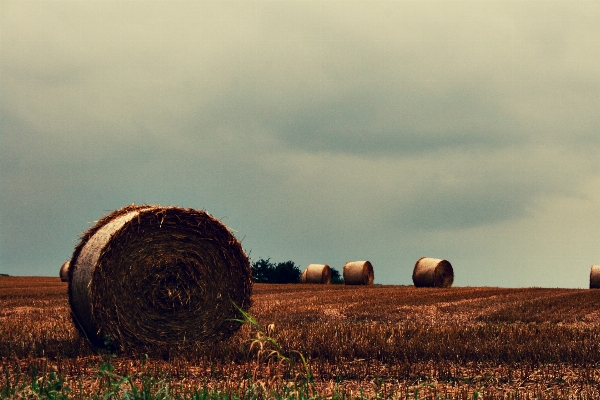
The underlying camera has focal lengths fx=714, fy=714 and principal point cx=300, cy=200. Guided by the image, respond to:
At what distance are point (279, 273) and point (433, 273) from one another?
13.9 metres

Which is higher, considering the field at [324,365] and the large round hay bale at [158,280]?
the large round hay bale at [158,280]

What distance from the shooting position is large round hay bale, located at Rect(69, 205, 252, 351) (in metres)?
9.12

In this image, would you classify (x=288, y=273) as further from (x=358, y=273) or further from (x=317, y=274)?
(x=358, y=273)

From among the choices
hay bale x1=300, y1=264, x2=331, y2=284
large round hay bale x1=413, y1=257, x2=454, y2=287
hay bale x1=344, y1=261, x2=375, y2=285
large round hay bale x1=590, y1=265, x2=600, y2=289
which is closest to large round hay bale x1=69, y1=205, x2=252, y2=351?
large round hay bale x1=413, y1=257, x2=454, y2=287

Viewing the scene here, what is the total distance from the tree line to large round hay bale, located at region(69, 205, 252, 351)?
29.2 meters

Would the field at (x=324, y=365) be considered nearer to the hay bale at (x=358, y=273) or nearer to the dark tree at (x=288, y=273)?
the hay bale at (x=358, y=273)

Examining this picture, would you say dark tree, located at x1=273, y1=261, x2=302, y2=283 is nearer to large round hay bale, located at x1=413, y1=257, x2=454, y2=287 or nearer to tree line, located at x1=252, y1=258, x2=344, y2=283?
tree line, located at x1=252, y1=258, x2=344, y2=283

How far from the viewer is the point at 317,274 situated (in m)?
33.8

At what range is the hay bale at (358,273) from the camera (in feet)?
102

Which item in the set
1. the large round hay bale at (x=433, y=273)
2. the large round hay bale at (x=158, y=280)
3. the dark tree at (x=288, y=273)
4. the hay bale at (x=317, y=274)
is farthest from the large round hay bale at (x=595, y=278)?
the large round hay bale at (x=158, y=280)

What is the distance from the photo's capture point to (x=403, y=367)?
729 centimetres

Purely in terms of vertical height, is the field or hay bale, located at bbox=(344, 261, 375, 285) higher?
hay bale, located at bbox=(344, 261, 375, 285)

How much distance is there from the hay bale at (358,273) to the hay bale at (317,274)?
2.31m

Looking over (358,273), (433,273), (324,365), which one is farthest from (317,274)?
(324,365)
